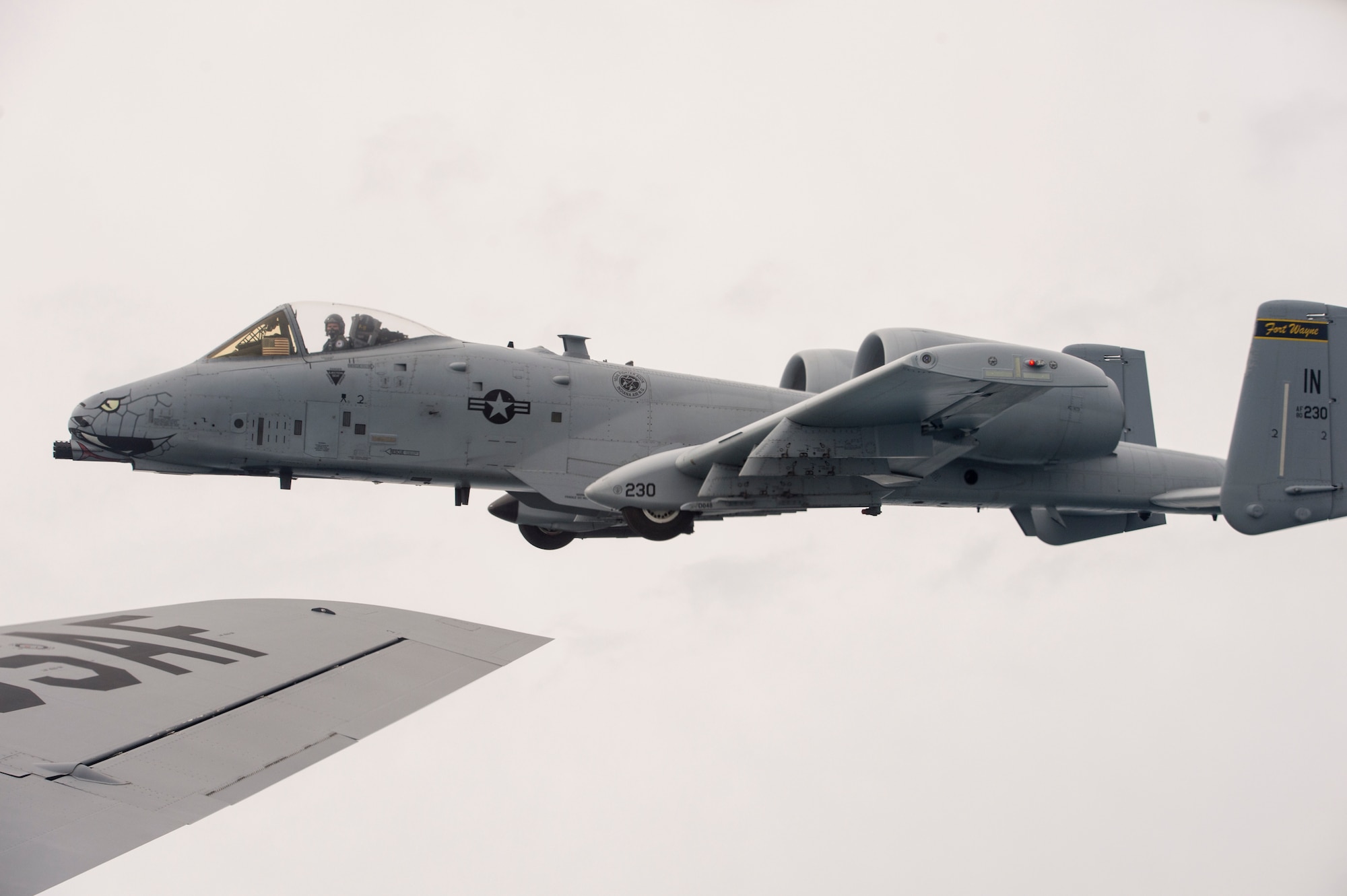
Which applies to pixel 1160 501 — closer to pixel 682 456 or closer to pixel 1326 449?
pixel 1326 449

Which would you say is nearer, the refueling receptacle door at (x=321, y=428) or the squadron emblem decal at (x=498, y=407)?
the refueling receptacle door at (x=321, y=428)

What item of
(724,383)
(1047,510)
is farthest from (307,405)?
(1047,510)

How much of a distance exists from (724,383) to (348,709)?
6.24 meters

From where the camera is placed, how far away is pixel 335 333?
31.9 ft

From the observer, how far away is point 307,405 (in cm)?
937

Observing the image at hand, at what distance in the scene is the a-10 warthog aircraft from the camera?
8758mm

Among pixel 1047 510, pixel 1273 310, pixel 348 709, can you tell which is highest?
pixel 1273 310

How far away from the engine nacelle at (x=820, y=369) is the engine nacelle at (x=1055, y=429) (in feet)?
6.43

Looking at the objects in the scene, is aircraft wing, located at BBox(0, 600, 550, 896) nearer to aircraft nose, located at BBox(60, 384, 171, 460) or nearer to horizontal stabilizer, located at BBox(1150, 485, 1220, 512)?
aircraft nose, located at BBox(60, 384, 171, 460)

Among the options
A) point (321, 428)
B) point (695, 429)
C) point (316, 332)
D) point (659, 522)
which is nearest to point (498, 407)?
point (321, 428)

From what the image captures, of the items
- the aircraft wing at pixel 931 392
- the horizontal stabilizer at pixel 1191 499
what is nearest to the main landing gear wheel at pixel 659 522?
the aircraft wing at pixel 931 392

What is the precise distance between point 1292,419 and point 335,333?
1056cm

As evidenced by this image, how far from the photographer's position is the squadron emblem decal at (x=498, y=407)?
988 cm

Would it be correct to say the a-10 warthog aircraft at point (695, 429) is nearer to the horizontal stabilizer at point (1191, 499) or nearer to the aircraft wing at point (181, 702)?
the horizontal stabilizer at point (1191, 499)
